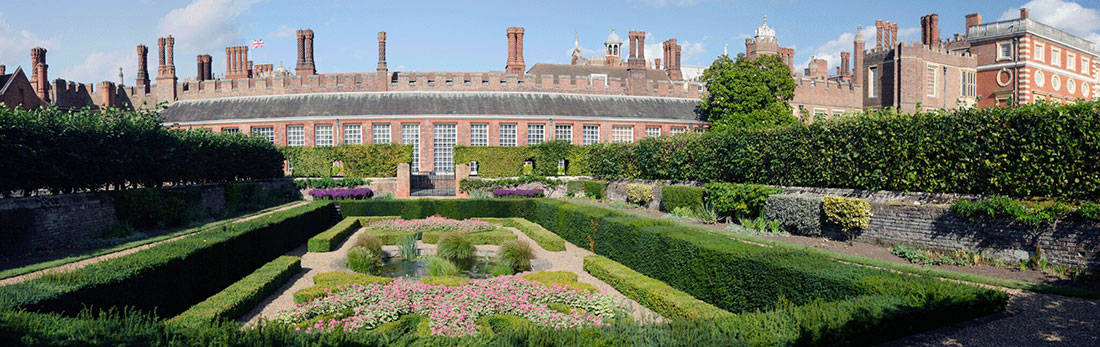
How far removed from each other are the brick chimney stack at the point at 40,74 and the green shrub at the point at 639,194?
43.3 meters

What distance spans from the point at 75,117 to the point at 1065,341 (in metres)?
18.7

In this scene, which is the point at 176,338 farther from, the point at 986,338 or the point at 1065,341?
the point at 1065,341

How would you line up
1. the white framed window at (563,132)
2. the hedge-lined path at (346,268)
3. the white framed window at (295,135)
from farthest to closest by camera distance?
the white framed window at (563,132) → the white framed window at (295,135) → the hedge-lined path at (346,268)

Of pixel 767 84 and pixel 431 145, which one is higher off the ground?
pixel 767 84

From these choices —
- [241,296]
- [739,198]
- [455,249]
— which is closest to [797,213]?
[739,198]

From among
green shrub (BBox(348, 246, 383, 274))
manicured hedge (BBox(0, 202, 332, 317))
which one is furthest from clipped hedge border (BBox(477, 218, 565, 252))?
manicured hedge (BBox(0, 202, 332, 317))

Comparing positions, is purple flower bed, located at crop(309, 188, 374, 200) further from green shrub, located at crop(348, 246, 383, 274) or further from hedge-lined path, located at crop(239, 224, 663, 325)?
green shrub, located at crop(348, 246, 383, 274)

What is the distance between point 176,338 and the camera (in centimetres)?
498

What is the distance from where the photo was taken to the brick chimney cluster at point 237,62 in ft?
192

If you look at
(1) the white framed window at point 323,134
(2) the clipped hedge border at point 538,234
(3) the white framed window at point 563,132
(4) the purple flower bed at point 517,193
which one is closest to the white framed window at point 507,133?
(3) the white framed window at point 563,132

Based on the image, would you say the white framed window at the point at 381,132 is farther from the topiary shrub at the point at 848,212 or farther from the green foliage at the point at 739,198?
the topiary shrub at the point at 848,212

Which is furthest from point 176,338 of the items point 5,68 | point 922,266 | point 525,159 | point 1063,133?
point 5,68

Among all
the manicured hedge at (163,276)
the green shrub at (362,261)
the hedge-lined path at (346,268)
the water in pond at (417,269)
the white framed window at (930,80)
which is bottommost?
the water in pond at (417,269)

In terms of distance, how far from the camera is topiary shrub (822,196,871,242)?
531 inches
